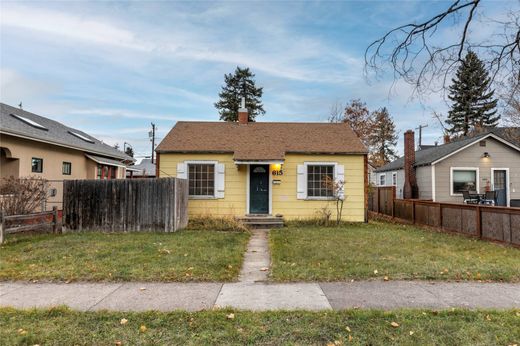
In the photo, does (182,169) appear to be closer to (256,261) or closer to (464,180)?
(256,261)

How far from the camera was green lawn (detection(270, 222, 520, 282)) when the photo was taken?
540cm

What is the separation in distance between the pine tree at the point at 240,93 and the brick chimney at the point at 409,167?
26.0 m

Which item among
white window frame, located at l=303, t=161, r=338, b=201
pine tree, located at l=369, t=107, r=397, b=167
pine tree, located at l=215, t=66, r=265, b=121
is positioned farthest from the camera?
pine tree, located at l=215, t=66, r=265, b=121

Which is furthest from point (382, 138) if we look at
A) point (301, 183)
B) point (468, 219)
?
point (468, 219)

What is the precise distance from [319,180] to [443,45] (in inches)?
357

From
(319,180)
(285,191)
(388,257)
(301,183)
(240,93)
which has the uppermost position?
(240,93)

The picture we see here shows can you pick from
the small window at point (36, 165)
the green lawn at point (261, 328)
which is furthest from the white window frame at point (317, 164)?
the small window at point (36, 165)

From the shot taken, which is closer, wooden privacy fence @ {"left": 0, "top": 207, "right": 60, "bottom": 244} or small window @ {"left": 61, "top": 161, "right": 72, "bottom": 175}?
wooden privacy fence @ {"left": 0, "top": 207, "right": 60, "bottom": 244}

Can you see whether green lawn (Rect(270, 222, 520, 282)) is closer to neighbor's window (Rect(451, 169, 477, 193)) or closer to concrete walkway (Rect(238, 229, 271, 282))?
concrete walkway (Rect(238, 229, 271, 282))

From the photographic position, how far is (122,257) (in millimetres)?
6539

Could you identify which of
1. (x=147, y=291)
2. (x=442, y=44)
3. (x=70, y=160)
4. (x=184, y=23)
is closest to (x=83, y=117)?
(x=70, y=160)

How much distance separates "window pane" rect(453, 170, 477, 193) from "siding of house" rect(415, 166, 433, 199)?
4.21 ft

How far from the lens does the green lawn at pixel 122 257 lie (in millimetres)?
5363

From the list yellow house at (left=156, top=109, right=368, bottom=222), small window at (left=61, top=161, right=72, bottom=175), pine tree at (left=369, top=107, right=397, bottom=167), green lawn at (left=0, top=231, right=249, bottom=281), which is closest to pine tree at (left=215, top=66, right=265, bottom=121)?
pine tree at (left=369, top=107, right=397, bottom=167)
